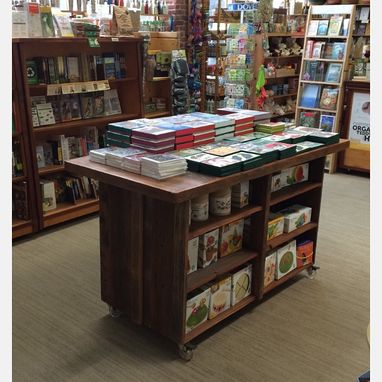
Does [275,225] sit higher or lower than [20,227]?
higher

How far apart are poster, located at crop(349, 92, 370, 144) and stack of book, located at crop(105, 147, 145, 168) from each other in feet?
13.7

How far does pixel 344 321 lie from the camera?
9.32 feet

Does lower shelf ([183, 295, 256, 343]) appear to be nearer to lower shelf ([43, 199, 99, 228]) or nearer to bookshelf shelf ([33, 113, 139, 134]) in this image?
lower shelf ([43, 199, 99, 228])

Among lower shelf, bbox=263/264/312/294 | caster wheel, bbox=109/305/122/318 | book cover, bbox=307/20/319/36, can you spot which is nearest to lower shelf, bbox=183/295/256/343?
lower shelf, bbox=263/264/312/294

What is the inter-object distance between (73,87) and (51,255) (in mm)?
A: 1525

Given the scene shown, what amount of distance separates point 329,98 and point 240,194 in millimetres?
3895

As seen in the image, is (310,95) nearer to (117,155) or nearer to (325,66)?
(325,66)

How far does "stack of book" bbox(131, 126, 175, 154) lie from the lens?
8.18ft

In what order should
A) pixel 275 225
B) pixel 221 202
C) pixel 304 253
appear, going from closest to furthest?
pixel 221 202 < pixel 275 225 < pixel 304 253

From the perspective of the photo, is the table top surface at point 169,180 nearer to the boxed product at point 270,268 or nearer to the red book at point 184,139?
the red book at point 184,139

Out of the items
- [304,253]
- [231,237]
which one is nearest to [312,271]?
[304,253]

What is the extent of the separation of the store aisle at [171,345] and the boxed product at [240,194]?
0.72m

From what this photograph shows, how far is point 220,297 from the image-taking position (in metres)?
2.64

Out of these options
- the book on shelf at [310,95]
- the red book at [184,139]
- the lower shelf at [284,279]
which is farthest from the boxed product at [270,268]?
the book on shelf at [310,95]
